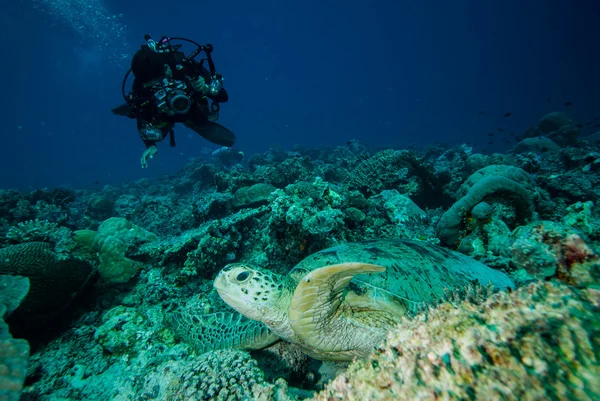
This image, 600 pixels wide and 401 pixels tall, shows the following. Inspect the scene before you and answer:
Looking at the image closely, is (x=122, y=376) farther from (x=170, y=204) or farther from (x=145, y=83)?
(x=170, y=204)

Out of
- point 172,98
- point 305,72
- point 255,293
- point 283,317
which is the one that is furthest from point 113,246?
point 305,72

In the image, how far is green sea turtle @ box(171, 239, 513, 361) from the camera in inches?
60.8

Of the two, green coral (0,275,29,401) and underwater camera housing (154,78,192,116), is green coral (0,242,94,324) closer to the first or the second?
green coral (0,275,29,401)

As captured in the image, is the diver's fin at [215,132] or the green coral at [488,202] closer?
the green coral at [488,202]

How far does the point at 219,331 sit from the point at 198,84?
4060 millimetres

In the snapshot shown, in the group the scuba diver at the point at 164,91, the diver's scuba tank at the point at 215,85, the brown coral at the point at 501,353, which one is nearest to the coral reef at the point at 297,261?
the brown coral at the point at 501,353

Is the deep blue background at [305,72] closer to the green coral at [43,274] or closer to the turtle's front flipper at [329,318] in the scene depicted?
the green coral at [43,274]

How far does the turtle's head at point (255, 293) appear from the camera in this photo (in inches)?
69.4

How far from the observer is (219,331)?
86.8 inches

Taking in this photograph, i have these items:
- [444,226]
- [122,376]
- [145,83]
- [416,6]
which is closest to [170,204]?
[145,83]

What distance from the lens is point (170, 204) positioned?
302 inches

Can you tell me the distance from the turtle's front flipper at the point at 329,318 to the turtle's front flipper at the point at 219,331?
47 cm

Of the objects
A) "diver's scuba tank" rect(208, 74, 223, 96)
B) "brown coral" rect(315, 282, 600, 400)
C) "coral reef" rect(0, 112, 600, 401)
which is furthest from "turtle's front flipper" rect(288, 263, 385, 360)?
"diver's scuba tank" rect(208, 74, 223, 96)

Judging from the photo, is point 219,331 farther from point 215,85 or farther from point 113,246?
point 215,85
